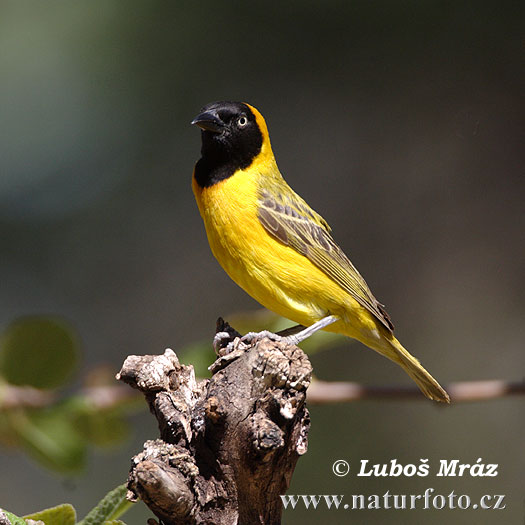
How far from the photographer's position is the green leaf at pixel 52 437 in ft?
10.6

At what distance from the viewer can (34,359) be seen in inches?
128

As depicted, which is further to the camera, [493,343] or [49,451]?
[493,343]

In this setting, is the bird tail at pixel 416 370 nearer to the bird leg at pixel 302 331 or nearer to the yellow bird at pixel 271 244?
the yellow bird at pixel 271 244

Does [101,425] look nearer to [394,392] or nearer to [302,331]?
[302,331]

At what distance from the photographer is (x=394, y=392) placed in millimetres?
3191

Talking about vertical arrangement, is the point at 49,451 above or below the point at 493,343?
below

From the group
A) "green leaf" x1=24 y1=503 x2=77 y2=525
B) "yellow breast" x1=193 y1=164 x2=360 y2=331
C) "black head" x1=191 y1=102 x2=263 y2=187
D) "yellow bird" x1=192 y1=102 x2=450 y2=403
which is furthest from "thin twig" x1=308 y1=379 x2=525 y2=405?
"green leaf" x1=24 y1=503 x2=77 y2=525

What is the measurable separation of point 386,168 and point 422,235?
77 centimetres

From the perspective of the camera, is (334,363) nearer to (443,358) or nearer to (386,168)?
(443,358)

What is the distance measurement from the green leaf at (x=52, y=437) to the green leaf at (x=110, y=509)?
4.50ft

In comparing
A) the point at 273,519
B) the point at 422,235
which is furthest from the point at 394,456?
the point at 273,519

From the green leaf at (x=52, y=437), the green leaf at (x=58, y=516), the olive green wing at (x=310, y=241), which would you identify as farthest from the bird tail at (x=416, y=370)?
the green leaf at (x=58, y=516)

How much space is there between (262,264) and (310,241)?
1.49ft

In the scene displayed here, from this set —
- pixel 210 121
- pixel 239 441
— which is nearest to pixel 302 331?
pixel 210 121
